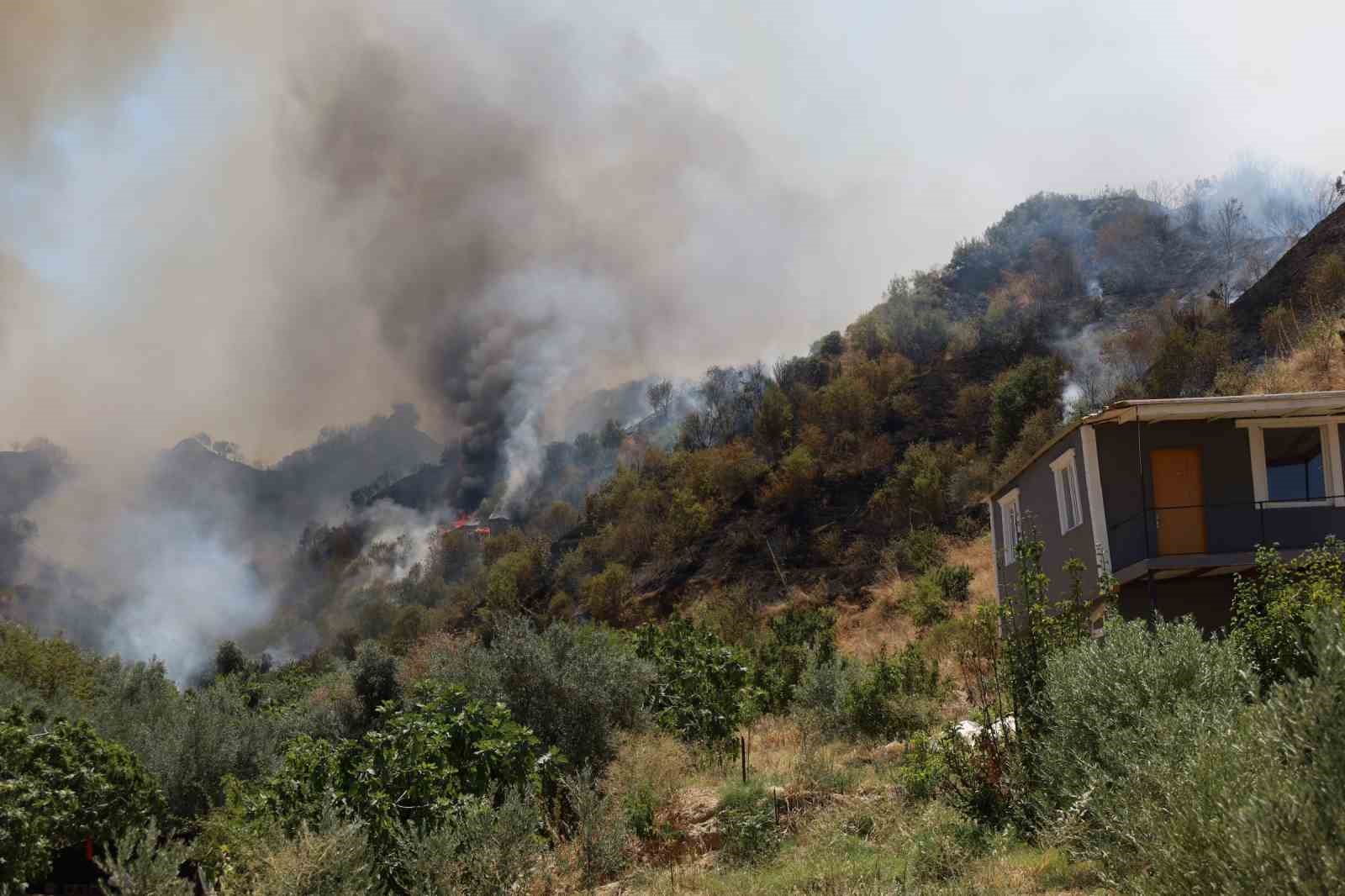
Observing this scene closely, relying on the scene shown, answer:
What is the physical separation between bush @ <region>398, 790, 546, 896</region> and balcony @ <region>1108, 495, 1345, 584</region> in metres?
12.6

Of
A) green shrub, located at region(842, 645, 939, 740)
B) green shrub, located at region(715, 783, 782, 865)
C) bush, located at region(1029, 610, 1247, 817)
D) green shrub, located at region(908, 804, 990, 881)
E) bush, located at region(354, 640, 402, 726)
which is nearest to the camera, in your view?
bush, located at region(1029, 610, 1247, 817)

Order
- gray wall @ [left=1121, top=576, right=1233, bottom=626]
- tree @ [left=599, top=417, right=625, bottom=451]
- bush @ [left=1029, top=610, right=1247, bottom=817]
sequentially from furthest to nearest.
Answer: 1. tree @ [left=599, top=417, right=625, bottom=451]
2. gray wall @ [left=1121, top=576, right=1233, bottom=626]
3. bush @ [left=1029, top=610, right=1247, bottom=817]

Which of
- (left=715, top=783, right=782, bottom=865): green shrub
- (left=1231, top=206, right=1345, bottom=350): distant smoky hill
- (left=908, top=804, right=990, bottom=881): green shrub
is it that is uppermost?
(left=1231, top=206, right=1345, bottom=350): distant smoky hill

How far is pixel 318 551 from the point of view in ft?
305

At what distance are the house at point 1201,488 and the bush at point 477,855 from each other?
37.8ft

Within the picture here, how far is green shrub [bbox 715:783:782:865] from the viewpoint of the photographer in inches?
471

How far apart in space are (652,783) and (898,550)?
2744 cm

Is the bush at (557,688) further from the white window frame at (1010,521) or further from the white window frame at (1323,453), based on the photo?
the white window frame at (1323,453)

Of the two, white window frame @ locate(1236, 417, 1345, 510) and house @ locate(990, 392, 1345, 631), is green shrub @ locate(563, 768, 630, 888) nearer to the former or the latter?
house @ locate(990, 392, 1345, 631)

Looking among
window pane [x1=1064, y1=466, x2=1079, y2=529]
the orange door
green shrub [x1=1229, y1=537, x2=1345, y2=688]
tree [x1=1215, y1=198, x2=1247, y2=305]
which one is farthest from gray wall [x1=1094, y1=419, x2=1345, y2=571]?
tree [x1=1215, y1=198, x2=1247, y2=305]

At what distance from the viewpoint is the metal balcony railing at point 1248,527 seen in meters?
18.5

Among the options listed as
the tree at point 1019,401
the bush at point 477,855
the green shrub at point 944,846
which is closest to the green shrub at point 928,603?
the tree at point 1019,401

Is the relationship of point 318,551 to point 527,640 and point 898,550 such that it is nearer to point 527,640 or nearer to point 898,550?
point 898,550

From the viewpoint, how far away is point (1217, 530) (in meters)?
18.6
